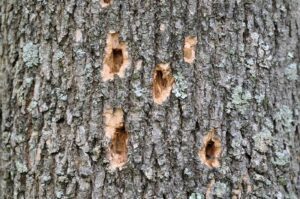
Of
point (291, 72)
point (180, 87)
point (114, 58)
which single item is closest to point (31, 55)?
point (114, 58)

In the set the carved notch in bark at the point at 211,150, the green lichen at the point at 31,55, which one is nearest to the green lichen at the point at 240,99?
the carved notch in bark at the point at 211,150

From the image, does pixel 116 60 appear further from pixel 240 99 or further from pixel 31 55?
pixel 240 99

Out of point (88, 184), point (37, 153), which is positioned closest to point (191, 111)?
point (88, 184)

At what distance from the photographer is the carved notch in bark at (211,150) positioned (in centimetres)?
201

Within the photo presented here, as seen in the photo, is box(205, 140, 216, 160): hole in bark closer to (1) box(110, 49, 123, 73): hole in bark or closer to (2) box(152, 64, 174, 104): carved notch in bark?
(2) box(152, 64, 174, 104): carved notch in bark

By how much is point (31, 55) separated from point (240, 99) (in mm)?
796

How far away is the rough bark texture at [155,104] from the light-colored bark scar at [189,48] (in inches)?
0.6

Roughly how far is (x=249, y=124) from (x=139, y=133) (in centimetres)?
41

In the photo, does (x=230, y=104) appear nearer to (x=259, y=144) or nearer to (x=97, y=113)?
(x=259, y=144)

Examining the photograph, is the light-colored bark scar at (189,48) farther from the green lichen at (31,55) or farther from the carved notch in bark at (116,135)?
the green lichen at (31,55)

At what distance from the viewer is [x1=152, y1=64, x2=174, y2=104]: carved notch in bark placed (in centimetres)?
200

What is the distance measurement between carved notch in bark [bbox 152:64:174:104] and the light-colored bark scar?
0.08m

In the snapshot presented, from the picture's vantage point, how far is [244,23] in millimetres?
2084

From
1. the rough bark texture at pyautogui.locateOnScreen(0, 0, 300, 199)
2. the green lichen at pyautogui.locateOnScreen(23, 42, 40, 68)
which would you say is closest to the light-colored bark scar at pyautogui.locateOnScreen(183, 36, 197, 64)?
the rough bark texture at pyautogui.locateOnScreen(0, 0, 300, 199)
